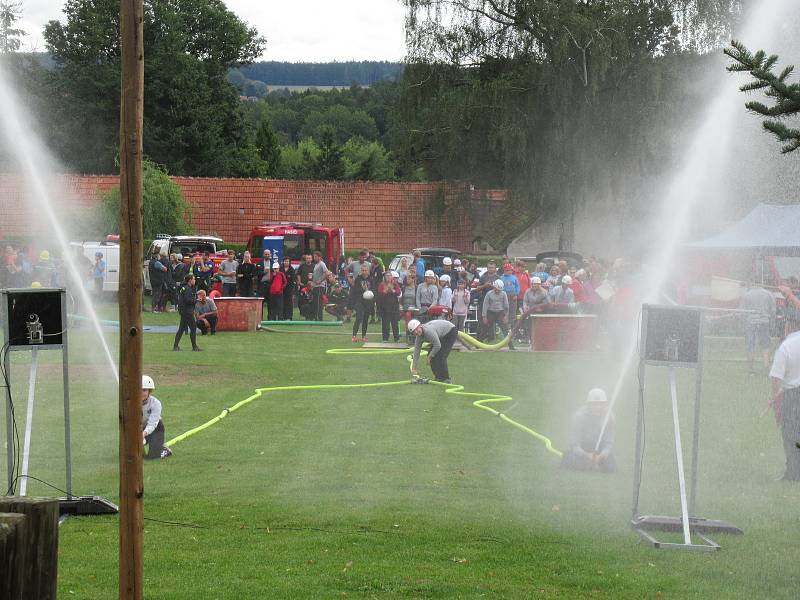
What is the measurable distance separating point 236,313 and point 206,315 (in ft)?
5.70

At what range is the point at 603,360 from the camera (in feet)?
89.7

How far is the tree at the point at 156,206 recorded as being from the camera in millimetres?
53062

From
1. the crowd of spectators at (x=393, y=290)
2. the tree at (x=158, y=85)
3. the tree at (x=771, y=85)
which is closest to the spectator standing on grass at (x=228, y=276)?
the crowd of spectators at (x=393, y=290)

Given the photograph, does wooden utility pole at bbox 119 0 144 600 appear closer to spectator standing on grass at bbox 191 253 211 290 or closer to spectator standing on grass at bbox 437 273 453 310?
spectator standing on grass at bbox 437 273 453 310

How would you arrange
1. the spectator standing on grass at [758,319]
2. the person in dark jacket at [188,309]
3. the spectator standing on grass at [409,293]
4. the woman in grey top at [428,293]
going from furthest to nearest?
the spectator standing on grass at [409,293] → the woman in grey top at [428,293] → the person in dark jacket at [188,309] → the spectator standing on grass at [758,319]

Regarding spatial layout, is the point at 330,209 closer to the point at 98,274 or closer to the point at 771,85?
the point at 98,274

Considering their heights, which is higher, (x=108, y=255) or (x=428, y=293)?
(x=108, y=255)

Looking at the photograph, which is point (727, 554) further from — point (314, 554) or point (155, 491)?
point (155, 491)

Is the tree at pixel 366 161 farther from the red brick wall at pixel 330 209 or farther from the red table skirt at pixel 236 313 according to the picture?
the red table skirt at pixel 236 313

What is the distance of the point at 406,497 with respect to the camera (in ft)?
39.0

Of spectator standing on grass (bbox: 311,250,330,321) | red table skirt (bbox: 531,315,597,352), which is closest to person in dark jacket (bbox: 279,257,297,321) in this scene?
spectator standing on grass (bbox: 311,250,330,321)

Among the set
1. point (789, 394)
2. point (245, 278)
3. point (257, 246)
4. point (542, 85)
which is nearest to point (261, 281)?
point (245, 278)

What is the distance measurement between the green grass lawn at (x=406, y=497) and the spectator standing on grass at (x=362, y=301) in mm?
8929

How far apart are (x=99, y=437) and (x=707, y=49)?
36176 millimetres
